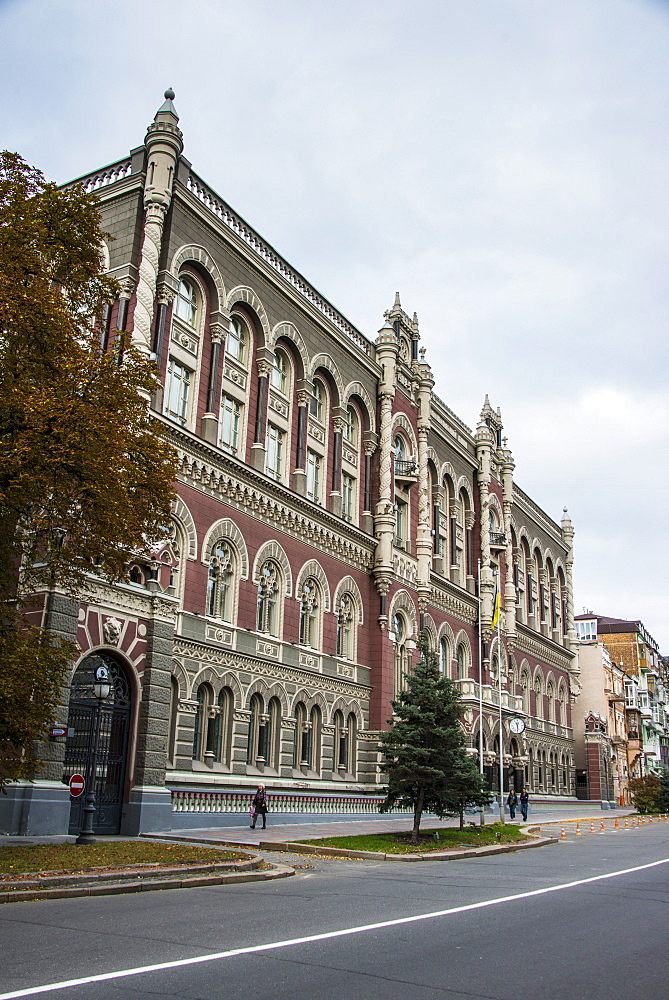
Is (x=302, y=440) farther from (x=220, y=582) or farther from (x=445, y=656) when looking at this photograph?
(x=445, y=656)

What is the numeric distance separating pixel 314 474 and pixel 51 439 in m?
23.1

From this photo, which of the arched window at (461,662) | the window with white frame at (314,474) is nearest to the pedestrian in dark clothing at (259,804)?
the window with white frame at (314,474)

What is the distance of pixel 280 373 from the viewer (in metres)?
36.4

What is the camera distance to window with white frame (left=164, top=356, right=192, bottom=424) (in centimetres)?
2956

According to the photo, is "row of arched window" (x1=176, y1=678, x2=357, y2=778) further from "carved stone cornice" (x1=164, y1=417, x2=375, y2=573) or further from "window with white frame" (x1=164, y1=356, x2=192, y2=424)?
"window with white frame" (x1=164, y1=356, x2=192, y2=424)

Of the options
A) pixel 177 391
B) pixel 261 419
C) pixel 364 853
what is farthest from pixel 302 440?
pixel 364 853

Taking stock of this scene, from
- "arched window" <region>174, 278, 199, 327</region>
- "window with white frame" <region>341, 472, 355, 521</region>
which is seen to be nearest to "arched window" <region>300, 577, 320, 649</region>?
"window with white frame" <region>341, 472, 355, 521</region>

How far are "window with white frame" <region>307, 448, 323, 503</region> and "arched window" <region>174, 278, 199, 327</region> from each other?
850 cm

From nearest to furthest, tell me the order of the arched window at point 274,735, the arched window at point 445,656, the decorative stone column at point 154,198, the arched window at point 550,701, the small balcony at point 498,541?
the decorative stone column at point 154,198
the arched window at point 274,735
the arched window at point 445,656
the small balcony at point 498,541
the arched window at point 550,701

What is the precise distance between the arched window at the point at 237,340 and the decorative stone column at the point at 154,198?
4748 mm

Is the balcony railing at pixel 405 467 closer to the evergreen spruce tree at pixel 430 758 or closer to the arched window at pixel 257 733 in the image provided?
the arched window at pixel 257 733

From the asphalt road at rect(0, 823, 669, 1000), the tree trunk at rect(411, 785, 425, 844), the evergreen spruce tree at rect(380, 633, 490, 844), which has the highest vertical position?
the evergreen spruce tree at rect(380, 633, 490, 844)

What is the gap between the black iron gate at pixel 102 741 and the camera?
74.4 ft

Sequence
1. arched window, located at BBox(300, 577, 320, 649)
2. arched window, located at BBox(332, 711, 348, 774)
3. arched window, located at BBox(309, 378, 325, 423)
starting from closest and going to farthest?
arched window, located at BBox(300, 577, 320, 649) < arched window, located at BBox(332, 711, 348, 774) < arched window, located at BBox(309, 378, 325, 423)
